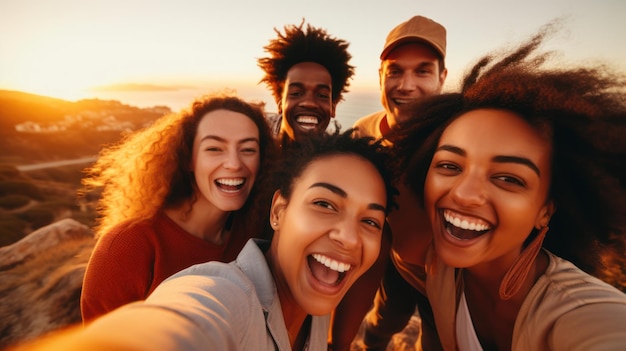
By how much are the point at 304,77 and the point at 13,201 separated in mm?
16654

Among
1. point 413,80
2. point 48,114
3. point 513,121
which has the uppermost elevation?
point 413,80

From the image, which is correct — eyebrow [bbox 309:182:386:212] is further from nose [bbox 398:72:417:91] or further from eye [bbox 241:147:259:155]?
nose [bbox 398:72:417:91]

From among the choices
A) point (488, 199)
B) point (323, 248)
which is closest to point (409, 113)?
point (488, 199)

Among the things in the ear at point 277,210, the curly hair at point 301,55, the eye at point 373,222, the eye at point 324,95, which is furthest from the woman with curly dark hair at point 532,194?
the curly hair at point 301,55

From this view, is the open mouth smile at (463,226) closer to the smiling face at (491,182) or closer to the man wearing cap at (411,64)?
the smiling face at (491,182)

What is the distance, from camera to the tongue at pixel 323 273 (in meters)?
1.75

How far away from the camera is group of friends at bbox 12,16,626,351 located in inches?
55.4

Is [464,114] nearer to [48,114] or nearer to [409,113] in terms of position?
[409,113]

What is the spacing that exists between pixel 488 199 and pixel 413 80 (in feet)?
7.56

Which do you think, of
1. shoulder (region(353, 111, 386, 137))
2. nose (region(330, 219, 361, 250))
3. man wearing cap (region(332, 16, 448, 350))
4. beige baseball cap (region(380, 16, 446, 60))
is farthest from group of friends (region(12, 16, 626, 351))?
beige baseball cap (region(380, 16, 446, 60))

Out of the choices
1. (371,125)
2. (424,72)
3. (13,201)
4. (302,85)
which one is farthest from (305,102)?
(13,201)

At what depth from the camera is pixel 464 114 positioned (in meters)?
1.85

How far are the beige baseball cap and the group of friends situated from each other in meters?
1.57

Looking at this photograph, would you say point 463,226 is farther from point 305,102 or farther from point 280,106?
point 280,106
